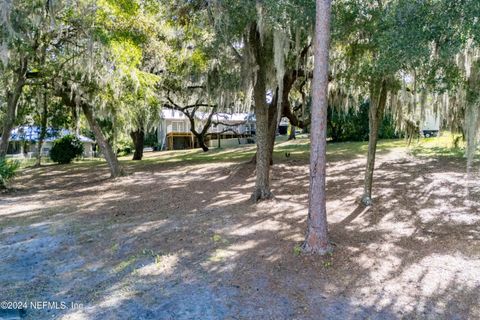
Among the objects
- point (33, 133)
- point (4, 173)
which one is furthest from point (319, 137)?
point (33, 133)

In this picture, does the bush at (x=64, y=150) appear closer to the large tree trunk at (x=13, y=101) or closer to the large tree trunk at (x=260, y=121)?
the large tree trunk at (x=13, y=101)

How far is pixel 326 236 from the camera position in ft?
18.1

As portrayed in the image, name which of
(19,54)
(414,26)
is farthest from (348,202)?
(19,54)

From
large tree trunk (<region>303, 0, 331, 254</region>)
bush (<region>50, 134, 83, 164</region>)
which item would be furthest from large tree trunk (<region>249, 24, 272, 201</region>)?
bush (<region>50, 134, 83, 164</region>)

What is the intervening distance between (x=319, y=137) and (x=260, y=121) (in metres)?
3.13

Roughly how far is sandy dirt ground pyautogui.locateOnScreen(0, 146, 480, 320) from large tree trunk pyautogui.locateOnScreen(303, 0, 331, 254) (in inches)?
12.7

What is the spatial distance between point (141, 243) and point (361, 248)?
132 inches

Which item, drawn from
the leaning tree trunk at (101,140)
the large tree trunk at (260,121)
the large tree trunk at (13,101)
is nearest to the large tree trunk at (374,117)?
the large tree trunk at (260,121)

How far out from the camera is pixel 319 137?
535cm

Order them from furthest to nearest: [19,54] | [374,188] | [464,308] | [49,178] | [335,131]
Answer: [335,131] → [49,178] → [19,54] → [374,188] → [464,308]

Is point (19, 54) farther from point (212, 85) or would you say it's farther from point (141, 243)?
point (141, 243)

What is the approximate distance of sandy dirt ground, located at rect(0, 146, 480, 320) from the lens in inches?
170

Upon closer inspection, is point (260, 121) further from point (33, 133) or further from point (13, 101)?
point (33, 133)

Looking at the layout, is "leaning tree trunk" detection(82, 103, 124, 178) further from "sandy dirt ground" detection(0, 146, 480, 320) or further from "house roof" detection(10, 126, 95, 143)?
"house roof" detection(10, 126, 95, 143)
